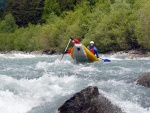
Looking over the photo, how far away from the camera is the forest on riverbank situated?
37.4m

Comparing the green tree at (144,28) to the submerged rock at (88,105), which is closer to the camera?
the submerged rock at (88,105)

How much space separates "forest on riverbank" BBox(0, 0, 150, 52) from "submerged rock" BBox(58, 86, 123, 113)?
24.1 metres

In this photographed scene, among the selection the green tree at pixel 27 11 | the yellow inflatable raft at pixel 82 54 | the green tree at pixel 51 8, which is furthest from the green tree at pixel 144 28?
the green tree at pixel 27 11

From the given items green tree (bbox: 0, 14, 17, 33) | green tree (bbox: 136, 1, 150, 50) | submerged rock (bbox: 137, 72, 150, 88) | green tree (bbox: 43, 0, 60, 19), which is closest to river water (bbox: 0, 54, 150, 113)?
submerged rock (bbox: 137, 72, 150, 88)

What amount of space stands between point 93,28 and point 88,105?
118 feet

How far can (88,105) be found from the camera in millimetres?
9859

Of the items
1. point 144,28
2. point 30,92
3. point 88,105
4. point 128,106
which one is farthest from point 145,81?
point 144,28

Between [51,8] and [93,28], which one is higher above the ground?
[51,8]

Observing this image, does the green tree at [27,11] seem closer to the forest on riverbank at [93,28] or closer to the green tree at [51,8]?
the forest on riverbank at [93,28]

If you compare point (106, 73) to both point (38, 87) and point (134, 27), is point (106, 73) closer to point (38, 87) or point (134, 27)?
point (38, 87)

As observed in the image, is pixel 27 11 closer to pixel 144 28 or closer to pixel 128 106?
pixel 144 28

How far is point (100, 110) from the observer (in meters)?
9.70

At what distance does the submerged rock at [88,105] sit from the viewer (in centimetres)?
975

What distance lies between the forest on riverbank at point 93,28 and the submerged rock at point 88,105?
24.1 meters
